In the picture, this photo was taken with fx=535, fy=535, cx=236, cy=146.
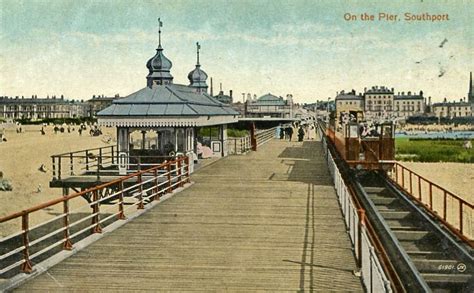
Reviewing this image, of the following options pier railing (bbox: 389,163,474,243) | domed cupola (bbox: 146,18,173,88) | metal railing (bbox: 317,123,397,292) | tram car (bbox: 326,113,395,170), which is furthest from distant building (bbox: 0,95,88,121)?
metal railing (bbox: 317,123,397,292)

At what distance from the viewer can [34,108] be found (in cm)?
14412

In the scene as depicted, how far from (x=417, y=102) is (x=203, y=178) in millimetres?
137851

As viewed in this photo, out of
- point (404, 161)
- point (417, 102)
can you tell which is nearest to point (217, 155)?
point (404, 161)

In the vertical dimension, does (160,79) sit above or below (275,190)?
above

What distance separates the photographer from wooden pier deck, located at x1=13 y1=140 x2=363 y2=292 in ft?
19.7

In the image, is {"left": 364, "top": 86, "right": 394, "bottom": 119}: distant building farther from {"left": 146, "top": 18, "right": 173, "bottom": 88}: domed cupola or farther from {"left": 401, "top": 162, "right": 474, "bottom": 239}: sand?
{"left": 146, "top": 18, "right": 173, "bottom": 88}: domed cupola

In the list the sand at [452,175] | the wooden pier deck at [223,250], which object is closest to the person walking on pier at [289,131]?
the sand at [452,175]

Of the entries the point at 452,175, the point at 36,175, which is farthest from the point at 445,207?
the point at 36,175

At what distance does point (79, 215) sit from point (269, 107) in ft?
242

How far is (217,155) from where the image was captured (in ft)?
77.3

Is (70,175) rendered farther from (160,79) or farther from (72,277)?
(72,277)

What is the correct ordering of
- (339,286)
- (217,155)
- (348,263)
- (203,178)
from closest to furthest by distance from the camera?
(339,286)
(348,263)
(203,178)
(217,155)

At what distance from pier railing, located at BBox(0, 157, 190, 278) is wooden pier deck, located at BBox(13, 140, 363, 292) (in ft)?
1.33

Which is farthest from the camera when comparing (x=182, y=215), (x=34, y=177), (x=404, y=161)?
(x=404, y=161)
